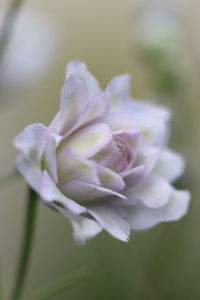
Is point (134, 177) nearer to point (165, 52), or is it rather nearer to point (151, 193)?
point (151, 193)

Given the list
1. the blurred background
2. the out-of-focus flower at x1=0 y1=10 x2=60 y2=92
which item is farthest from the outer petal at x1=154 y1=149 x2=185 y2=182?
the out-of-focus flower at x1=0 y1=10 x2=60 y2=92

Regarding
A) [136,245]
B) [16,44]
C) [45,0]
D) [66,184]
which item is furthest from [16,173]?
[45,0]

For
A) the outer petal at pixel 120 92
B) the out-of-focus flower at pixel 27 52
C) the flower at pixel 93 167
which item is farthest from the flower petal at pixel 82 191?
the out-of-focus flower at pixel 27 52

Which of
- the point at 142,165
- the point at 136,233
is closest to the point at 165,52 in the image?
the point at 136,233

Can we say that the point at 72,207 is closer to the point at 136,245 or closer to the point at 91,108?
the point at 91,108

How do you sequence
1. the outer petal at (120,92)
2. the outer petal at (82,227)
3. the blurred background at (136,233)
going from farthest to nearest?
the blurred background at (136,233) < the outer petal at (120,92) < the outer petal at (82,227)

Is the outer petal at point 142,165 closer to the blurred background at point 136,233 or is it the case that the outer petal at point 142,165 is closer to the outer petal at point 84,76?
the outer petal at point 84,76
